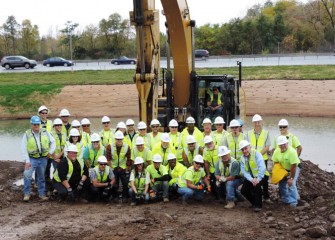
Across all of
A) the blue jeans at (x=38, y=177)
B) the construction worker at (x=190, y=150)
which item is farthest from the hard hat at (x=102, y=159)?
the construction worker at (x=190, y=150)

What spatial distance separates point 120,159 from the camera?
11047mm

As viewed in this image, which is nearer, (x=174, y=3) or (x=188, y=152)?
(x=188, y=152)

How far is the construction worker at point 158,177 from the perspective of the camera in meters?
10.4

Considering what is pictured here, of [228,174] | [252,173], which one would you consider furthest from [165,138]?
[252,173]

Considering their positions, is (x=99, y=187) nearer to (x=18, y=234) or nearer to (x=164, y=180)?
(x=164, y=180)

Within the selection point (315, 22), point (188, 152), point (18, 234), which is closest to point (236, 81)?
point (188, 152)

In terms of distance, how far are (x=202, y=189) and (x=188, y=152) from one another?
1026 millimetres

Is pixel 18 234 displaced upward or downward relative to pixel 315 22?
downward

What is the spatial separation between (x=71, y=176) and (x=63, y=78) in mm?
29312

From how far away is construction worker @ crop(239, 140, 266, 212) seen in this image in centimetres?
962

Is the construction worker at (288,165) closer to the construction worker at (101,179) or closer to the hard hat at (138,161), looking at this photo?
the hard hat at (138,161)

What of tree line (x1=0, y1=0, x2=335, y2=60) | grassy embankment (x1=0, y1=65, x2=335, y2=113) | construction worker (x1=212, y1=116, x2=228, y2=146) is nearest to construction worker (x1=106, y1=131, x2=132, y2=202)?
construction worker (x1=212, y1=116, x2=228, y2=146)

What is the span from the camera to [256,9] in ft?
330

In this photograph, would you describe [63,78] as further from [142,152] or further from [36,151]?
[142,152]
